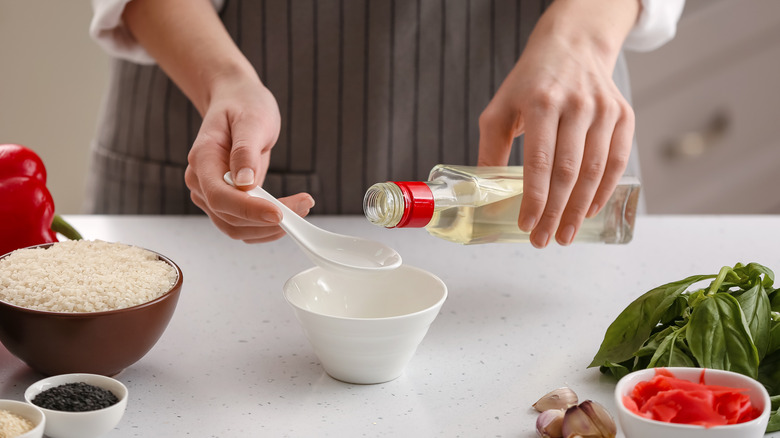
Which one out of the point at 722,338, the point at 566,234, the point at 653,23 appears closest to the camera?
the point at 722,338

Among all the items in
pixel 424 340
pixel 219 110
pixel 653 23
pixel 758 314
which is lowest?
pixel 424 340

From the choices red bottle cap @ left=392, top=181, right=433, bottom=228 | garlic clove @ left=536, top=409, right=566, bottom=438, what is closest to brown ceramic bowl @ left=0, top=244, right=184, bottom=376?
red bottle cap @ left=392, top=181, right=433, bottom=228

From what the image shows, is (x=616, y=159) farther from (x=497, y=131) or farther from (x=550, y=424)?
(x=550, y=424)

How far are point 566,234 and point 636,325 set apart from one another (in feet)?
0.56

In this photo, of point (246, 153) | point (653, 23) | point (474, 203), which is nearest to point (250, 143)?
point (246, 153)

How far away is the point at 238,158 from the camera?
824 mm

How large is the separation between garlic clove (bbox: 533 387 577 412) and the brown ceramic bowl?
348mm

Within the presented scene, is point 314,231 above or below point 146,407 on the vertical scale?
above

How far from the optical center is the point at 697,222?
132cm

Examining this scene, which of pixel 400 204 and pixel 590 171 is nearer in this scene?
pixel 400 204

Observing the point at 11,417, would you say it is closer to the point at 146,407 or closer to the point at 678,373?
the point at 146,407

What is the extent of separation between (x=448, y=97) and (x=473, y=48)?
0.09 metres

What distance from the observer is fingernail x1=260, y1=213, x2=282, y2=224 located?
0.77 m

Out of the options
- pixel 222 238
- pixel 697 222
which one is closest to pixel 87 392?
pixel 222 238
